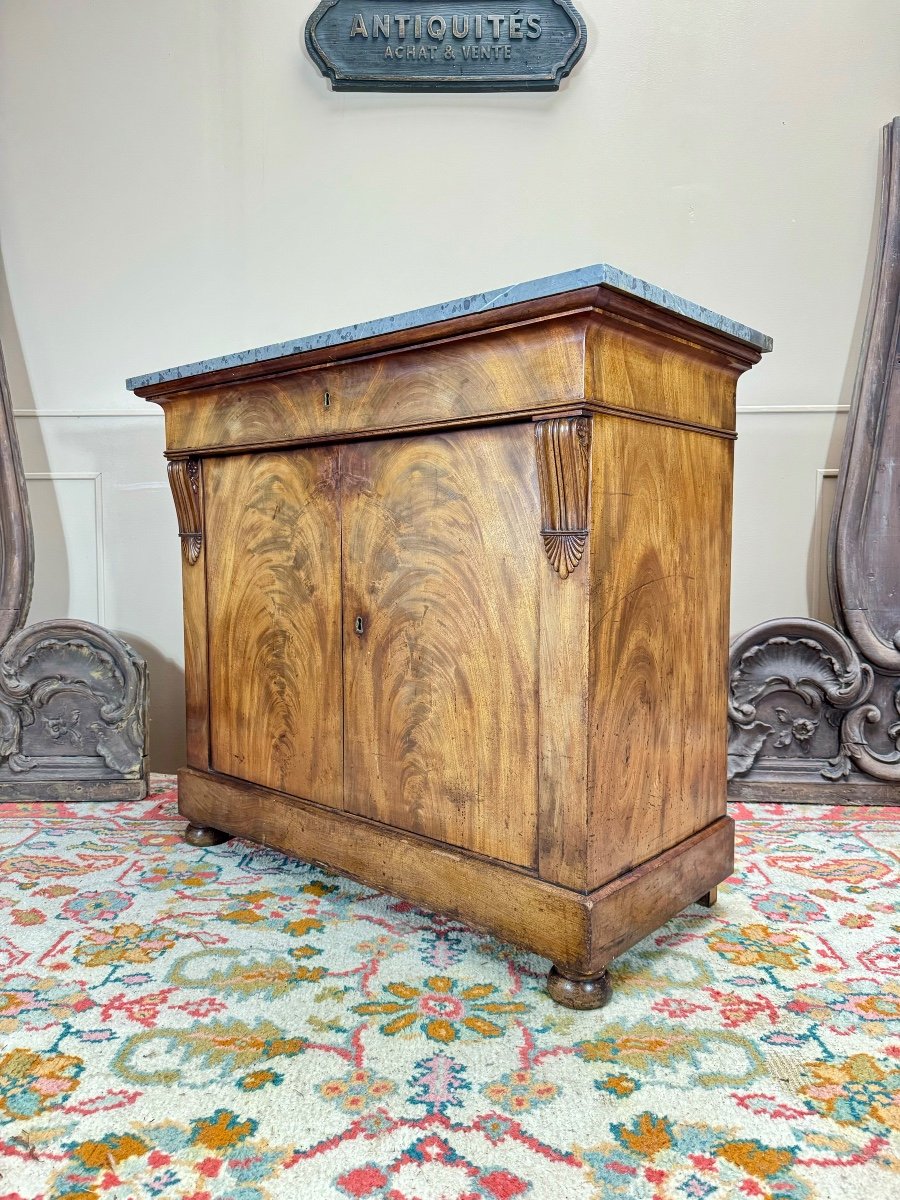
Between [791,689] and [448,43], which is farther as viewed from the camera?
[448,43]

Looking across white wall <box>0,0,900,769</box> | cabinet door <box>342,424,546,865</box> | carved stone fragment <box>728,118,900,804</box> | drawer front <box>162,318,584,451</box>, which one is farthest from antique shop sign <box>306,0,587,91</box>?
cabinet door <box>342,424,546,865</box>

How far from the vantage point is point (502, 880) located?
1.41m

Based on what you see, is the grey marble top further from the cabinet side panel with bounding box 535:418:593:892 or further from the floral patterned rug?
the floral patterned rug

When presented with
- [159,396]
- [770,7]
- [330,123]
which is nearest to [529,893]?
[159,396]

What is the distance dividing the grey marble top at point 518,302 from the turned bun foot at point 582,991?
3.53ft

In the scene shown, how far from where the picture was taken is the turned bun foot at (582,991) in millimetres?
1310

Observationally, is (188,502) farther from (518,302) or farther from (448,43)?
(448,43)

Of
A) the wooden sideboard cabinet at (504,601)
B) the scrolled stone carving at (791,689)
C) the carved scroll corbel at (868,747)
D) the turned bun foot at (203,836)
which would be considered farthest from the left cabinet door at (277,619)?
the carved scroll corbel at (868,747)

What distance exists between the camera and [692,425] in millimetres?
1495

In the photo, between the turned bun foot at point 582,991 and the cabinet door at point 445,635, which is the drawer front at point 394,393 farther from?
the turned bun foot at point 582,991

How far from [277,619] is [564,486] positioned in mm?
833

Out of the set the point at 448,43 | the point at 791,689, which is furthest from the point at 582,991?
the point at 448,43

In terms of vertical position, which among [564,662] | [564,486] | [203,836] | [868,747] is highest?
[564,486]

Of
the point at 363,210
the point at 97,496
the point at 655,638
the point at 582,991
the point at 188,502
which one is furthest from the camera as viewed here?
the point at 97,496
